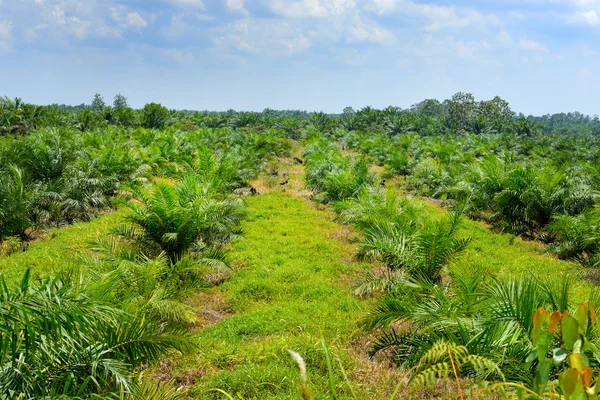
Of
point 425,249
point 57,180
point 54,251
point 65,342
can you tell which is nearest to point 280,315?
point 425,249

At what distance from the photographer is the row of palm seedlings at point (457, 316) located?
7.17ft

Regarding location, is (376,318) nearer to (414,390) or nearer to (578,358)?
(414,390)

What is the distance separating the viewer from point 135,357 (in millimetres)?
3908

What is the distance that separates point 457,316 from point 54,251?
9.16m

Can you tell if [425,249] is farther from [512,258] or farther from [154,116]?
[154,116]

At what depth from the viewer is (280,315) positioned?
22.6 feet

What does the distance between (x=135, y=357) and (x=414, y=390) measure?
280cm

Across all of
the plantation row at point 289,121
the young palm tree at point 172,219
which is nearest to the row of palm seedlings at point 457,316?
the young palm tree at point 172,219

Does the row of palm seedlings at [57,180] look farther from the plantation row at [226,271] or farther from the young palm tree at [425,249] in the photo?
the young palm tree at [425,249]

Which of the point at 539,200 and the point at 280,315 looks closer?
the point at 280,315

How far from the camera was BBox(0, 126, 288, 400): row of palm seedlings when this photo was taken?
9.80 feet

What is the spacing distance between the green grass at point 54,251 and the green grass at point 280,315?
308cm

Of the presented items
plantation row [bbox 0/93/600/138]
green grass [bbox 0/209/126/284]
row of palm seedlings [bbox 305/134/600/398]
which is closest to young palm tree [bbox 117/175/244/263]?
green grass [bbox 0/209/126/284]

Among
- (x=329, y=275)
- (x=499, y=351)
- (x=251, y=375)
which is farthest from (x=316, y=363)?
(x=329, y=275)
